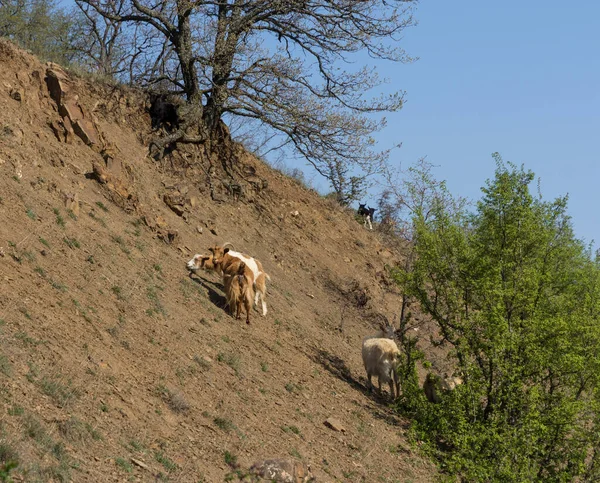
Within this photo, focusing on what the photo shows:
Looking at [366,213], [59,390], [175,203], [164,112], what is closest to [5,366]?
[59,390]

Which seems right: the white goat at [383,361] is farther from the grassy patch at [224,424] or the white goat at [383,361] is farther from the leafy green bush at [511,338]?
the grassy patch at [224,424]

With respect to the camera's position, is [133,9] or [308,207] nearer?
[133,9]

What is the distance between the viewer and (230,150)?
25219mm

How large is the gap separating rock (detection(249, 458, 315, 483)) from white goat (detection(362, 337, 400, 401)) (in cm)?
672

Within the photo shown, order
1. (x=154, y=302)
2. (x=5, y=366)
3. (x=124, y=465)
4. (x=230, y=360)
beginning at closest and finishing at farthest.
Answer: (x=124, y=465) → (x=5, y=366) → (x=230, y=360) → (x=154, y=302)

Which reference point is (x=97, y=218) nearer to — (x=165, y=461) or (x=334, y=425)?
→ (x=334, y=425)

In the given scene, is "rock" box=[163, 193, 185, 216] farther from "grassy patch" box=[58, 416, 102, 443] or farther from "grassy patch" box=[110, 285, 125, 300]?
"grassy patch" box=[58, 416, 102, 443]

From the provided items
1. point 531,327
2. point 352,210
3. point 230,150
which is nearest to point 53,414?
point 531,327

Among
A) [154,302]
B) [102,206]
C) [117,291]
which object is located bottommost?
[117,291]

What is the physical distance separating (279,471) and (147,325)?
159 inches

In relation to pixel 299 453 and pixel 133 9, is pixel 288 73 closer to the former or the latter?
pixel 133 9

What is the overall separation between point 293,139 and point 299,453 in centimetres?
1268

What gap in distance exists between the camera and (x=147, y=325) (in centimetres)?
1309

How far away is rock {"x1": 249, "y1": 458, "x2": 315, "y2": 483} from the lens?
33.6 ft
